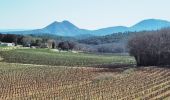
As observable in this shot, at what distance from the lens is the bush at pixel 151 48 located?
78.8 m

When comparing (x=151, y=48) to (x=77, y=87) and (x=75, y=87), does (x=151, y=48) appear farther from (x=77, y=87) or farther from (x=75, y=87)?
(x=75, y=87)

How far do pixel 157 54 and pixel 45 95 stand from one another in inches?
1764

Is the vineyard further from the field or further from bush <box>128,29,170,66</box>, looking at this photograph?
bush <box>128,29,170,66</box>

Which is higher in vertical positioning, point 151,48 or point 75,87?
point 151,48

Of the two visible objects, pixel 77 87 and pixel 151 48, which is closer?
pixel 77 87

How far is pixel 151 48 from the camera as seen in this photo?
79500 mm

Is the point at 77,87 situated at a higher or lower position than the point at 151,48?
lower

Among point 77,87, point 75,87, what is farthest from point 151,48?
point 75,87

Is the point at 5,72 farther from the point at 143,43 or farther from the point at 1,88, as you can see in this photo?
the point at 143,43

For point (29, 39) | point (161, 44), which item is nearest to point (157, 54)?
point (161, 44)

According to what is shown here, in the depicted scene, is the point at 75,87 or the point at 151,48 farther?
the point at 151,48

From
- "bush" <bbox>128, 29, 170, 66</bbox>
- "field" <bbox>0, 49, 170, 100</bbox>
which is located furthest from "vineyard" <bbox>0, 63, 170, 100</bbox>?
"bush" <bbox>128, 29, 170, 66</bbox>

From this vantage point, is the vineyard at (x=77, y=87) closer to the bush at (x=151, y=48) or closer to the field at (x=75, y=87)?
the field at (x=75, y=87)

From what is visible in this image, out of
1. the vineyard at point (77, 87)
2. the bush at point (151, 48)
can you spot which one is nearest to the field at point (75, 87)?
the vineyard at point (77, 87)
